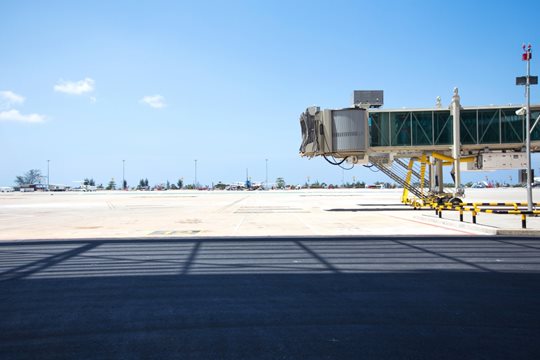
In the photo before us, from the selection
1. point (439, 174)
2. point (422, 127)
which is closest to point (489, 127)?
point (422, 127)

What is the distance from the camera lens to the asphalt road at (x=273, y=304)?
18.0 ft

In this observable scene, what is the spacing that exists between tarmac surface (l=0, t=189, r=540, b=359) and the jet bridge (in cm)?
1753

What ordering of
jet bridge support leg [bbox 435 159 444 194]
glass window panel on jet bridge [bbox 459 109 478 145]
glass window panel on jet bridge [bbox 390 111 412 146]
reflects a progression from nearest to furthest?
glass window panel on jet bridge [bbox 459 109 478 145] < glass window panel on jet bridge [bbox 390 111 412 146] < jet bridge support leg [bbox 435 159 444 194]

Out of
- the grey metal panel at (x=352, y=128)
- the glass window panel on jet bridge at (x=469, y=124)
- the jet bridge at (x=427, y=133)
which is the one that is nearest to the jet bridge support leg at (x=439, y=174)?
the jet bridge at (x=427, y=133)

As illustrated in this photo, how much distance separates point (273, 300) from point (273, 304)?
262mm

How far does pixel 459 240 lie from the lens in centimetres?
1591

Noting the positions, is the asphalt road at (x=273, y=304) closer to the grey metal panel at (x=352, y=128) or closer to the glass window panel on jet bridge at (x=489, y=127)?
the grey metal panel at (x=352, y=128)

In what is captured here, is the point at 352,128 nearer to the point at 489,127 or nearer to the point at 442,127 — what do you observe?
the point at 442,127

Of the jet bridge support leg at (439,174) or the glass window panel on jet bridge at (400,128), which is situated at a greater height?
the glass window panel on jet bridge at (400,128)

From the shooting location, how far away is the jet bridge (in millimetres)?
31922

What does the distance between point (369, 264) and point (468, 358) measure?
626 cm

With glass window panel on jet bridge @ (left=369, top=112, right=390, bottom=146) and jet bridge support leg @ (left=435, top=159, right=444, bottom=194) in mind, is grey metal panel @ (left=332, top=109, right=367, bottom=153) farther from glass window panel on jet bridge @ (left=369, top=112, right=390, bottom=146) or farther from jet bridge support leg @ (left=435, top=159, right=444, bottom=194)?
jet bridge support leg @ (left=435, top=159, right=444, bottom=194)

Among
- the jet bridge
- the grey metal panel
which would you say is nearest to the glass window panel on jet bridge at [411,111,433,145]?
the jet bridge

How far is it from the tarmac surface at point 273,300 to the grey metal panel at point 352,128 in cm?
1715
